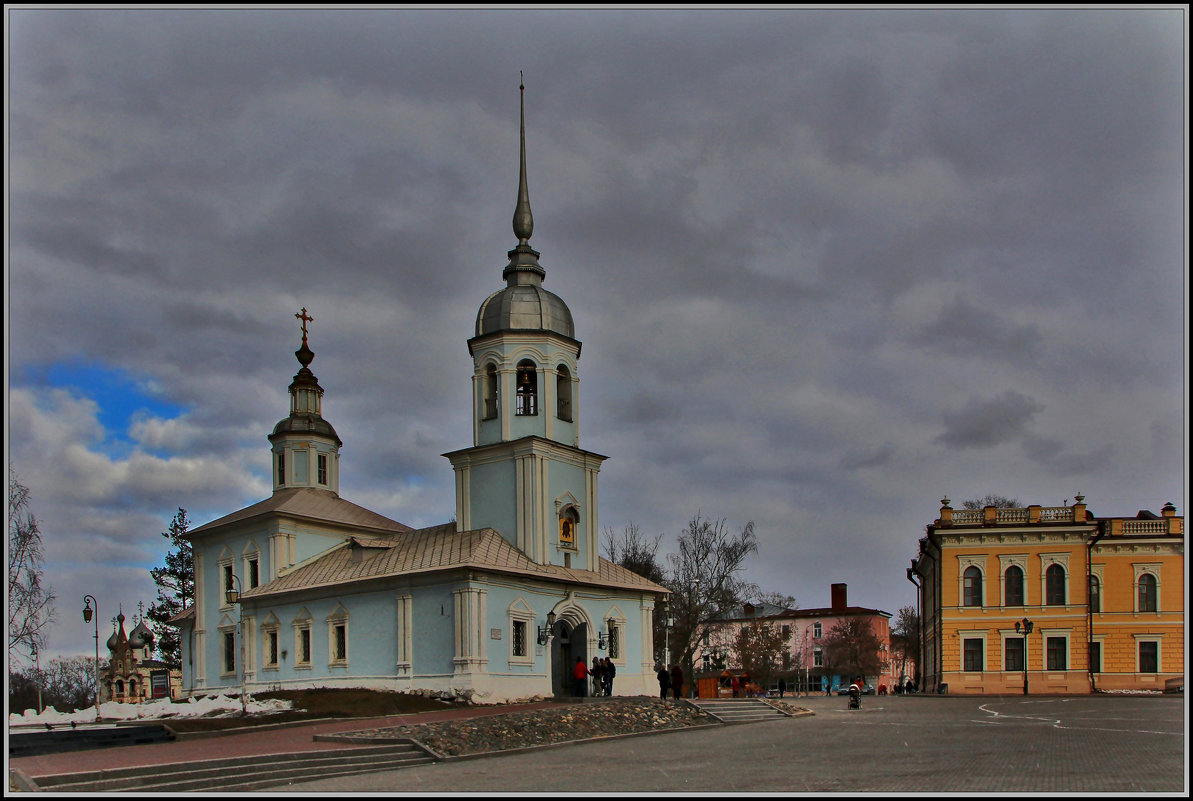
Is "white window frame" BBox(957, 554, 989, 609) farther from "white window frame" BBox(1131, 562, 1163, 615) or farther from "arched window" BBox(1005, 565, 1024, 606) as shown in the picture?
"white window frame" BBox(1131, 562, 1163, 615)

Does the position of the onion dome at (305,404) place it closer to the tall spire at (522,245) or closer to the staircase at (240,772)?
the tall spire at (522,245)

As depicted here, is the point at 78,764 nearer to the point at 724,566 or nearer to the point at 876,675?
the point at 724,566

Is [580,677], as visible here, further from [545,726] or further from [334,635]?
[545,726]

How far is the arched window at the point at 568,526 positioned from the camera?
35750 millimetres

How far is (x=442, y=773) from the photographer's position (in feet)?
53.0

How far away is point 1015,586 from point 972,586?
1.63 m

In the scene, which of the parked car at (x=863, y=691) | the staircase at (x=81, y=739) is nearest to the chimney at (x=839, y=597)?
the parked car at (x=863, y=691)

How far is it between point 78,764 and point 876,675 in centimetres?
8568

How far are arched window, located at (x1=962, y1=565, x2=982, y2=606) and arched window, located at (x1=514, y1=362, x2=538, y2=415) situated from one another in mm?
20931

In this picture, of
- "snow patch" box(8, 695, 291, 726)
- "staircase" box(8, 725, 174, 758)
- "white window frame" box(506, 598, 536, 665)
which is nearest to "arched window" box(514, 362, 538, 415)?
"white window frame" box(506, 598, 536, 665)

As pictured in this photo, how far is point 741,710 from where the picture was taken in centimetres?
2672

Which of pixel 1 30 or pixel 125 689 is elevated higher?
pixel 1 30

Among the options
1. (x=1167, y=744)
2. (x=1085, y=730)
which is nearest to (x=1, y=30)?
(x=1167, y=744)

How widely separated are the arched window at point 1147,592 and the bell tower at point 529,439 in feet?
76.2
